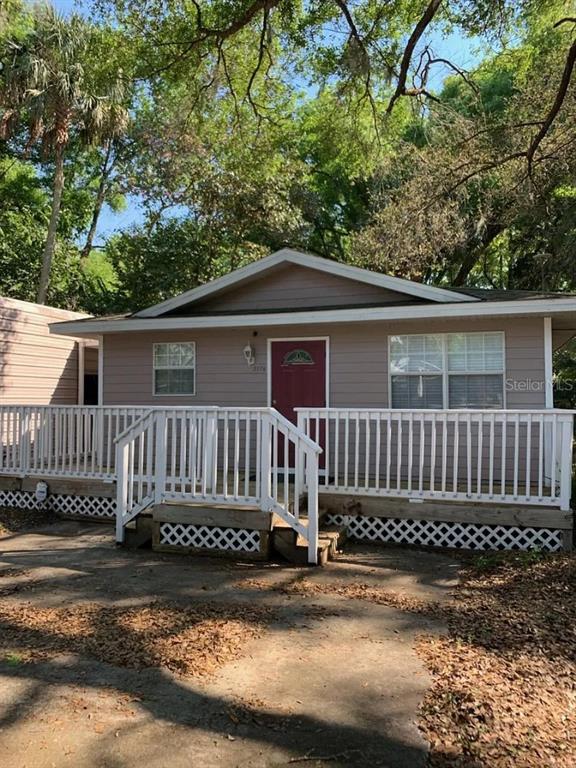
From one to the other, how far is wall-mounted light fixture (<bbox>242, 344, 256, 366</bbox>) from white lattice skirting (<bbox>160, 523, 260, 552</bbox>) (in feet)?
11.0

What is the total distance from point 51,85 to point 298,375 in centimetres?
1105

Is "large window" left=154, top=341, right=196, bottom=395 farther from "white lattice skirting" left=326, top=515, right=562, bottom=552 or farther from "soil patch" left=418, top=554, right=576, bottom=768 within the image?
"soil patch" left=418, top=554, right=576, bottom=768

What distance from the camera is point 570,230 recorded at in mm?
15031

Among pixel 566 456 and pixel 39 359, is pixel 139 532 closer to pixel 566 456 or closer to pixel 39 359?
pixel 566 456

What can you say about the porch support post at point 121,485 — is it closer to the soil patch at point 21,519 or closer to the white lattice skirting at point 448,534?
the soil patch at point 21,519

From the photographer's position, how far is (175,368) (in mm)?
9555

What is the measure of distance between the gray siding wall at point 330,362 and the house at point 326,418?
2cm

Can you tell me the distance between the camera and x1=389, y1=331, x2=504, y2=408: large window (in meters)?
7.83

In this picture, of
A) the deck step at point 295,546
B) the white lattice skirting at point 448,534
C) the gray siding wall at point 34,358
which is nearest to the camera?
the deck step at point 295,546

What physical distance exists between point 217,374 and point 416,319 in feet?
10.7

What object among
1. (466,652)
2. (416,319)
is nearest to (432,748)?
(466,652)

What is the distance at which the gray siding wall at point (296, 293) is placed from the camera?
901 centimetres

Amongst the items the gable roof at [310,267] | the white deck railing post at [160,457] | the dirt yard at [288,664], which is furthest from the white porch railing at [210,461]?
the gable roof at [310,267]

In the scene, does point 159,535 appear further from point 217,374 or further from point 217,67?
point 217,67
